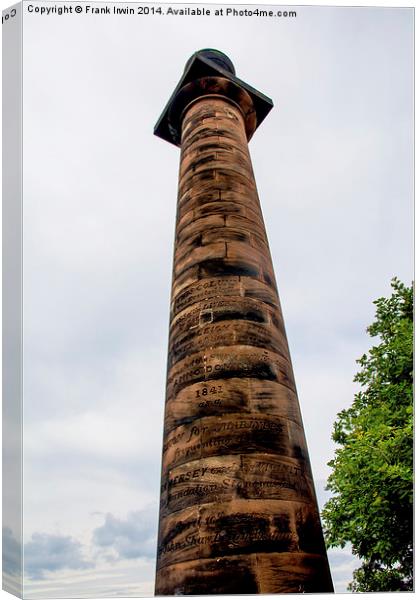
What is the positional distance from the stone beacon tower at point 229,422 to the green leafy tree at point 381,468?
522cm

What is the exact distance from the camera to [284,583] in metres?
5.60

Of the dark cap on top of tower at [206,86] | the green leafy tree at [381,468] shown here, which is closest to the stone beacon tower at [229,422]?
the dark cap on top of tower at [206,86]

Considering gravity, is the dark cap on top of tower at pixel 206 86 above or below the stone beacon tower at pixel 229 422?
above

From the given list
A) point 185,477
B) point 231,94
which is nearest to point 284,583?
point 185,477

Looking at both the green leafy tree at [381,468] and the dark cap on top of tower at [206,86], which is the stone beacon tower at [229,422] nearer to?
the dark cap on top of tower at [206,86]


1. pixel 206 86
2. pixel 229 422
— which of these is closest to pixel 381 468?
pixel 229 422

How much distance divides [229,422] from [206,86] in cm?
708

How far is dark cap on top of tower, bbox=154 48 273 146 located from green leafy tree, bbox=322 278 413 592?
6272 mm

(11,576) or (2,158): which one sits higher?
(2,158)

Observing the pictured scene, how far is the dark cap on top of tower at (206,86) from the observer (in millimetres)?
11648

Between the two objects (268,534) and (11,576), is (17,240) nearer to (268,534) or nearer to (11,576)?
(11,576)

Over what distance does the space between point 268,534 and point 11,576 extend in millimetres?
3136

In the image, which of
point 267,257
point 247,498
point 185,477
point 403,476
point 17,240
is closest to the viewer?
point 247,498

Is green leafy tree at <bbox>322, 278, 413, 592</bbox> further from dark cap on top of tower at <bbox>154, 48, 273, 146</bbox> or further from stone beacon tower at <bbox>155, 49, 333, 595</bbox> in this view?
dark cap on top of tower at <bbox>154, 48, 273, 146</bbox>
